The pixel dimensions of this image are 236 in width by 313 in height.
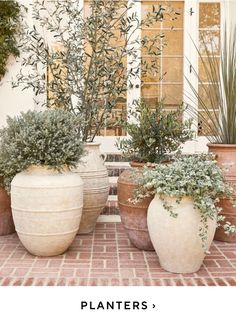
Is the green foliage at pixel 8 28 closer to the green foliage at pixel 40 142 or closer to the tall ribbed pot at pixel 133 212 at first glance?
the green foliage at pixel 40 142

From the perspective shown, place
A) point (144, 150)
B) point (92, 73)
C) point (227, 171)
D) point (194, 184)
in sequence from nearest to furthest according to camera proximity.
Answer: point (194, 184) < point (144, 150) < point (227, 171) < point (92, 73)

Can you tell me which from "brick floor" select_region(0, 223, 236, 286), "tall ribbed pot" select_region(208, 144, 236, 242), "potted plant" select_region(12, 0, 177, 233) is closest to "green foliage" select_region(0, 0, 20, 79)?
"potted plant" select_region(12, 0, 177, 233)

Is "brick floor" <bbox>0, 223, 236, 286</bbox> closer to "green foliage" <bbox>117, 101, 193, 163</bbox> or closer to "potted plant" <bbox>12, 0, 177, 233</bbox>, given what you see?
"potted plant" <bbox>12, 0, 177, 233</bbox>

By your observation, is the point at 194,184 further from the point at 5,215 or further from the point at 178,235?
the point at 5,215

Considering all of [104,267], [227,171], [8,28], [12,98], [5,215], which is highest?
[8,28]

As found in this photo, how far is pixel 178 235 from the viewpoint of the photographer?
3.02 metres

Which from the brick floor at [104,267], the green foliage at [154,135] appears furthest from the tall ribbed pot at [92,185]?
the green foliage at [154,135]

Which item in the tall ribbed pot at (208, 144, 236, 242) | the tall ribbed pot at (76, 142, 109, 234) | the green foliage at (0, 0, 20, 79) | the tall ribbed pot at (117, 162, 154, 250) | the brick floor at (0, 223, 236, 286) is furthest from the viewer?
the green foliage at (0, 0, 20, 79)

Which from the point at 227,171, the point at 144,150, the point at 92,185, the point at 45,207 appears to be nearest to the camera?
the point at 45,207

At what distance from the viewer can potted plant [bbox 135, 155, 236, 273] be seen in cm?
301

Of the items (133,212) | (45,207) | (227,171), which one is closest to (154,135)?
(133,212)

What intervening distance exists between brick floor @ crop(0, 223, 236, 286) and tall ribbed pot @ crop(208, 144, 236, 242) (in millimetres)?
92

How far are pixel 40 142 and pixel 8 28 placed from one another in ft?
8.42
